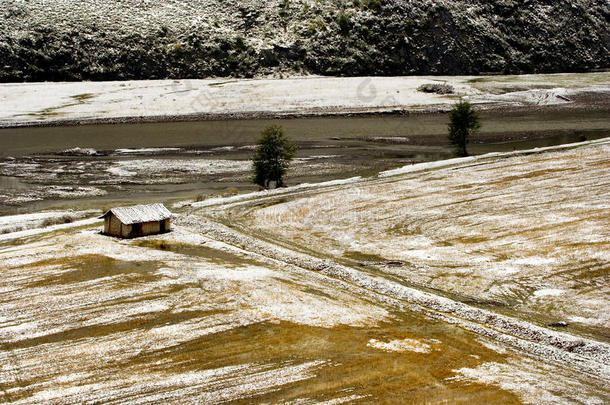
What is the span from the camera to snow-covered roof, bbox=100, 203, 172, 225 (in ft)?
167

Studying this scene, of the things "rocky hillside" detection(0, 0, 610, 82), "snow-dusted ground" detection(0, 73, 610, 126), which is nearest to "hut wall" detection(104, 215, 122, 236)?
"snow-dusted ground" detection(0, 73, 610, 126)

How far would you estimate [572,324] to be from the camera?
34.0 meters

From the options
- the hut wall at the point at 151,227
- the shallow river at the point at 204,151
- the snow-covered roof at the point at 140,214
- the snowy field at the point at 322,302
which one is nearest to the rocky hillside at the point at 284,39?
the shallow river at the point at 204,151

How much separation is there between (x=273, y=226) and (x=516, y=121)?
Result: 65957 millimetres

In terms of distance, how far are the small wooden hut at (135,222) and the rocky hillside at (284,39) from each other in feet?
324

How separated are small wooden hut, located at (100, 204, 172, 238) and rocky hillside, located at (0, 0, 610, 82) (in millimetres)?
98721

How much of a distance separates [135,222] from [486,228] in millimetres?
26058

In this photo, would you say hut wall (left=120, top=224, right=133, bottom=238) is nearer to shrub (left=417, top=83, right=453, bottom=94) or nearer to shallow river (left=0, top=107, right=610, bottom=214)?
shallow river (left=0, top=107, right=610, bottom=214)

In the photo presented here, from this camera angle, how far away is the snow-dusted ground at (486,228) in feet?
127

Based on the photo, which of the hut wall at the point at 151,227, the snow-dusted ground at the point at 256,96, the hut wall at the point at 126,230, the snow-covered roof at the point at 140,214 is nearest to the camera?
the hut wall at the point at 126,230

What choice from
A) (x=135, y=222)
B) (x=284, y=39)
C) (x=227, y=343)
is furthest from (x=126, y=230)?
(x=284, y=39)

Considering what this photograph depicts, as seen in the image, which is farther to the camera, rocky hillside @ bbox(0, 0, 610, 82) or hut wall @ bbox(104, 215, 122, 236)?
rocky hillside @ bbox(0, 0, 610, 82)

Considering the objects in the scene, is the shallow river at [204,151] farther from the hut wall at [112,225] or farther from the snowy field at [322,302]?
the hut wall at [112,225]

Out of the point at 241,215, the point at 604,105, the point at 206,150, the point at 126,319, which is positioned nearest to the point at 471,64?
the point at 604,105
